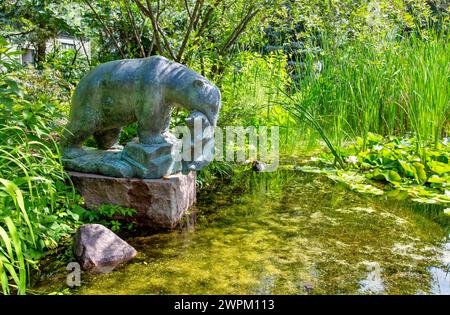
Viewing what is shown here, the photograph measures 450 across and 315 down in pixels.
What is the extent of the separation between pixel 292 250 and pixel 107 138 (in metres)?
1.46

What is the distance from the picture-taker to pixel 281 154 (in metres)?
4.45

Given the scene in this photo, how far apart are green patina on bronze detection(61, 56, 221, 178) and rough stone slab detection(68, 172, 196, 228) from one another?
0.06 metres

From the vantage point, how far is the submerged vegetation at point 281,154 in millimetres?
1834

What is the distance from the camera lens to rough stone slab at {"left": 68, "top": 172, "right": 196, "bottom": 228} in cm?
237

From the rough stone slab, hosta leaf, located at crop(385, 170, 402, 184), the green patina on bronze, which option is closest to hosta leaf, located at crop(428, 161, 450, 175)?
hosta leaf, located at crop(385, 170, 402, 184)

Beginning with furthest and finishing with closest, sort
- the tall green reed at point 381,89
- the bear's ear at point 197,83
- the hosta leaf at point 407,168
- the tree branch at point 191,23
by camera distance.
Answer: the tall green reed at point 381,89, the hosta leaf at point 407,168, the tree branch at point 191,23, the bear's ear at point 197,83

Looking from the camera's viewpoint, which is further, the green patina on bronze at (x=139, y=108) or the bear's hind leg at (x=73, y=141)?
the bear's hind leg at (x=73, y=141)

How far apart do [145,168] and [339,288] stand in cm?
129

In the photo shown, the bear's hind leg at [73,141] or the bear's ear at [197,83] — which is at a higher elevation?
the bear's ear at [197,83]

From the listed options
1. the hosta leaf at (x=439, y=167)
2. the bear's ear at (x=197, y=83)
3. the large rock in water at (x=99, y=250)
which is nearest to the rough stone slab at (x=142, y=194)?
the large rock in water at (x=99, y=250)

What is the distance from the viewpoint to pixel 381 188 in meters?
3.13

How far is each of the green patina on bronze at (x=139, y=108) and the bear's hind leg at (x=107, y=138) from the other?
141 mm

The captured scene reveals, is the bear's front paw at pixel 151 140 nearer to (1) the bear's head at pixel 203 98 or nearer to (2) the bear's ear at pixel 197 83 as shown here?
(1) the bear's head at pixel 203 98

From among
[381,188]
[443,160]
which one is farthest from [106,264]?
[443,160]
